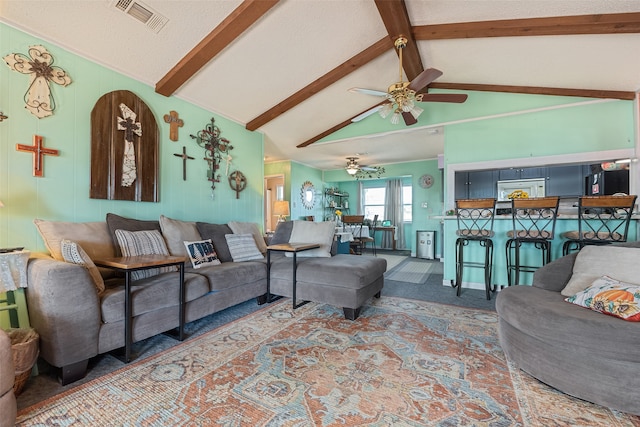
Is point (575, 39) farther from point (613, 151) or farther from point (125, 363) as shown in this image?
point (125, 363)

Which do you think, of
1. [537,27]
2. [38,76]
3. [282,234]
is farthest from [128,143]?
[537,27]

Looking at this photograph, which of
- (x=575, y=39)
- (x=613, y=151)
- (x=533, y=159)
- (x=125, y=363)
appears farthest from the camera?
(x=533, y=159)

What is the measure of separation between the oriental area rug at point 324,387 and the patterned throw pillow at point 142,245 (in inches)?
26.9

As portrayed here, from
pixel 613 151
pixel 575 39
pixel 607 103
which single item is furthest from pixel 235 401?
pixel 607 103

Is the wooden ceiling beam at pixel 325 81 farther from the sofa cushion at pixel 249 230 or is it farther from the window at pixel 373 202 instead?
the window at pixel 373 202

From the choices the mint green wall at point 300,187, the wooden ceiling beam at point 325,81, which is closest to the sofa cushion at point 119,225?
the wooden ceiling beam at point 325,81

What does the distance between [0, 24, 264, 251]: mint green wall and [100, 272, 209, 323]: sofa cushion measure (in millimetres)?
884

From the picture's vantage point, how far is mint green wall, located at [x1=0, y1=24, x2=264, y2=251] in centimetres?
213

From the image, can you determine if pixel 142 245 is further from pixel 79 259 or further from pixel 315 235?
pixel 315 235

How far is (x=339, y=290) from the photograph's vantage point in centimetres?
267

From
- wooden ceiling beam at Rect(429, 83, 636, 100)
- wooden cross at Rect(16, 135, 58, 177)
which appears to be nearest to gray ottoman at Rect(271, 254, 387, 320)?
wooden cross at Rect(16, 135, 58, 177)

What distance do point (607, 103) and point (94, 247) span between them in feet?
19.3

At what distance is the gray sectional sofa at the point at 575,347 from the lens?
1319 millimetres

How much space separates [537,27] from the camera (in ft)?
8.43
